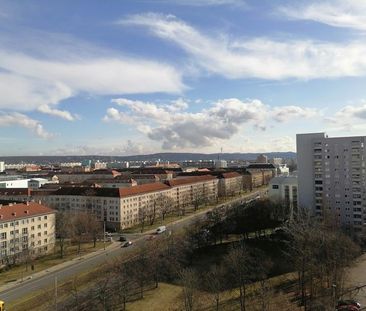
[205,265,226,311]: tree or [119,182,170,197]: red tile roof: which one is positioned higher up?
[119,182,170,197]: red tile roof

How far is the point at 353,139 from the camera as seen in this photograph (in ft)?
240

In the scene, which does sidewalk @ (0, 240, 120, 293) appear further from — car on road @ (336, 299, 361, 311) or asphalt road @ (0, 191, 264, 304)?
car on road @ (336, 299, 361, 311)

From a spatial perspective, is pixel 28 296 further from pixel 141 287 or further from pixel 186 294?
pixel 186 294

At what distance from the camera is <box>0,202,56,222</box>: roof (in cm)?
6362

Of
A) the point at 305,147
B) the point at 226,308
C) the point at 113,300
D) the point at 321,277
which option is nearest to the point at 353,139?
the point at 305,147

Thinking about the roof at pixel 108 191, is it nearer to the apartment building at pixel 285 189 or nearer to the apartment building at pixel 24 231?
the apartment building at pixel 24 231

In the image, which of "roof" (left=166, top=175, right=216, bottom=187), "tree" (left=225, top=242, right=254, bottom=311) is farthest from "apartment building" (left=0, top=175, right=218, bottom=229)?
"tree" (left=225, top=242, right=254, bottom=311)

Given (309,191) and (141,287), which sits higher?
(309,191)

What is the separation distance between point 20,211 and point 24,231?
2996 millimetres

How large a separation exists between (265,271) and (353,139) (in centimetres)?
3364

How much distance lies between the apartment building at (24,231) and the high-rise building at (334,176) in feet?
137

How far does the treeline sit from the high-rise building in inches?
434

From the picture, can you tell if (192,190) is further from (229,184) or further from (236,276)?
(236,276)

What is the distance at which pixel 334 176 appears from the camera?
74.5m
